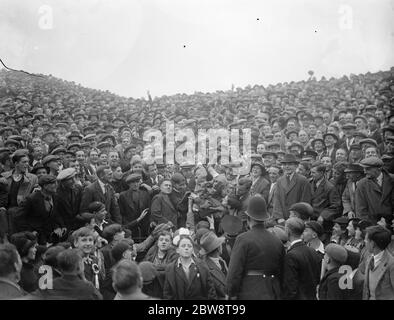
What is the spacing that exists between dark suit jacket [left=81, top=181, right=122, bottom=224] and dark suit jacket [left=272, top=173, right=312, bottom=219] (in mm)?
2543

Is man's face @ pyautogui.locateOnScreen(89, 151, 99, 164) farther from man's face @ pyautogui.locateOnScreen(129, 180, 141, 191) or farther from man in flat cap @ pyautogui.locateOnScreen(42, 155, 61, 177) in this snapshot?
man's face @ pyautogui.locateOnScreen(129, 180, 141, 191)

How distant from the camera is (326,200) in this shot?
25.3 ft

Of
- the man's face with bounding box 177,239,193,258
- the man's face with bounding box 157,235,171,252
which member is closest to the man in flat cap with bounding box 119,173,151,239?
the man's face with bounding box 157,235,171,252

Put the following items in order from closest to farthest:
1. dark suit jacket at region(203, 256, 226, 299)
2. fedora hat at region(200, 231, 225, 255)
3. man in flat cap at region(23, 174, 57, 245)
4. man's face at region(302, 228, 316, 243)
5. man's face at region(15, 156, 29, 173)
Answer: dark suit jacket at region(203, 256, 226, 299) < fedora hat at region(200, 231, 225, 255) < man's face at region(302, 228, 316, 243) < man in flat cap at region(23, 174, 57, 245) < man's face at region(15, 156, 29, 173)

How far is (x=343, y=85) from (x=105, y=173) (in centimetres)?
1231

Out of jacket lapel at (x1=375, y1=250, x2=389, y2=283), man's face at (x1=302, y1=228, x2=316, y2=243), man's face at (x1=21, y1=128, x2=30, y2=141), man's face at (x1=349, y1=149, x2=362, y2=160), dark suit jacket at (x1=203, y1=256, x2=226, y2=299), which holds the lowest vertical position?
dark suit jacket at (x1=203, y1=256, x2=226, y2=299)

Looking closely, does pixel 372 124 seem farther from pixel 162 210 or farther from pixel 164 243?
pixel 164 243

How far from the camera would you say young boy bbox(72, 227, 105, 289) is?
5.69 m

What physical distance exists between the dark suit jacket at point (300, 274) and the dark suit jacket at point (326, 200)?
248 cm

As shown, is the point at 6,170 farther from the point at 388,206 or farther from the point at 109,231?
the point at 388,206

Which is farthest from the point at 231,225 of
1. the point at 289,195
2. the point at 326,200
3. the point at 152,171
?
the point at 152,171

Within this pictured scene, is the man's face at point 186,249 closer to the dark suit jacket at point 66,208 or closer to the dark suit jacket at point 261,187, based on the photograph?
the dark suit jacket at point 66,208

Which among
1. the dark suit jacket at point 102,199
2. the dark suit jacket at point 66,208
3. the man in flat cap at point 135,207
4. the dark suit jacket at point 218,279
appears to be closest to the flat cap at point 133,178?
the man in flat cap at point 135,207
